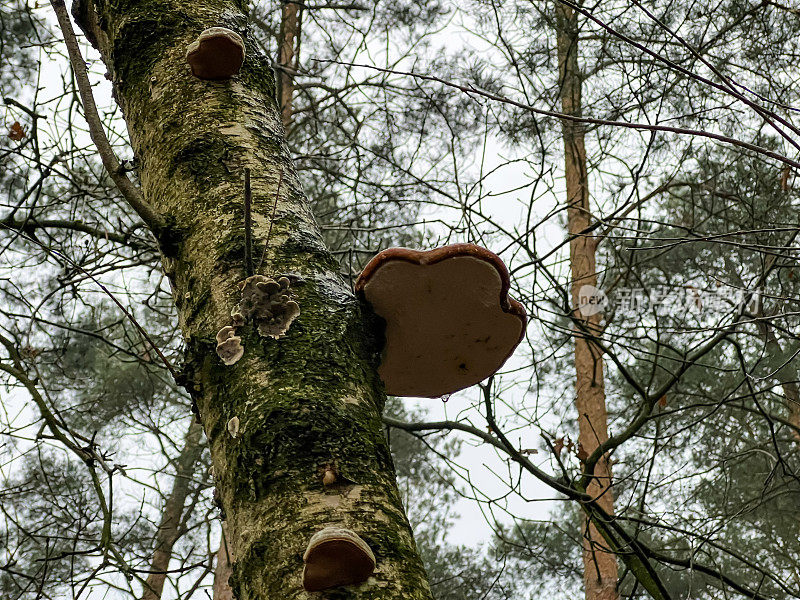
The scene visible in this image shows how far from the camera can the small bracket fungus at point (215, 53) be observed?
1945 mm

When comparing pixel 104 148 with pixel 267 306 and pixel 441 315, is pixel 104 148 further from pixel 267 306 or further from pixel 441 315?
pixel 441 315

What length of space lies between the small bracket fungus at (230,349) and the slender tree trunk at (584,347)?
181 inches

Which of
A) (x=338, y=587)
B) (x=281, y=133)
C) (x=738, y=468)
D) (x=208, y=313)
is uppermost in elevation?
(x=738, y=468)

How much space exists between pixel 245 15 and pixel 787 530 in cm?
956

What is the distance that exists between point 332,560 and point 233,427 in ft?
1.22

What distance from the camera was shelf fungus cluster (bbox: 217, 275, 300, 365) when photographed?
57.9 inches

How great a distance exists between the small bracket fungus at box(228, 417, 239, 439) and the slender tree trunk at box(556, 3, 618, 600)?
466 centimetres

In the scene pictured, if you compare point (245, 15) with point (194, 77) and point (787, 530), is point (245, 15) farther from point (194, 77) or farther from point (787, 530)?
point (787, 530)

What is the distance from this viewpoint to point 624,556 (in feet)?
12.6

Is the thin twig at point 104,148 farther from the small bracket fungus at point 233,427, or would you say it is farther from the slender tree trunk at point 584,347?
the slender tree trunk at point 584,347

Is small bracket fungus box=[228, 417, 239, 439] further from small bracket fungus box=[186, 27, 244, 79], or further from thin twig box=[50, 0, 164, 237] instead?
small bracket fungus box=[186, 27, 244, 79]

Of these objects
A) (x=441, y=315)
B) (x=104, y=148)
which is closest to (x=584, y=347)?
(x=441, y=315)

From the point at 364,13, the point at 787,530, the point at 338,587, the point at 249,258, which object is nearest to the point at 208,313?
the point at 249,258

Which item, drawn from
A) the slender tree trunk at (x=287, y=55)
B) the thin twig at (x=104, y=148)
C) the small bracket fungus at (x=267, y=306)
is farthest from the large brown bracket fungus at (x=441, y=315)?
the slender tree trunk at (x=287, y=55)
